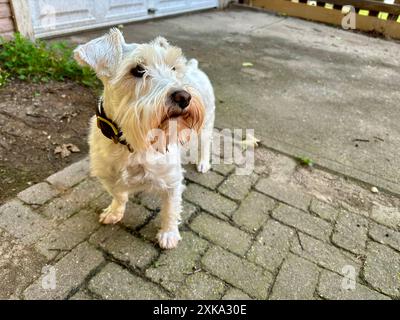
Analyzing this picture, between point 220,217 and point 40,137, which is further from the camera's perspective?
point 40,137

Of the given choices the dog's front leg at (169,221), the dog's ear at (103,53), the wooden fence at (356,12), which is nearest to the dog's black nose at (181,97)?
the dog's ear at (103,53)

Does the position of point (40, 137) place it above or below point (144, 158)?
below

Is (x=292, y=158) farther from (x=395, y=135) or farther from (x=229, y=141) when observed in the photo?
(x=395, y=135)

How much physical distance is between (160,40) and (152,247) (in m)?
1.59

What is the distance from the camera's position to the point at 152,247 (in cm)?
278

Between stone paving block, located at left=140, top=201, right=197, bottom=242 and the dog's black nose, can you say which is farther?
stone paving block, located at left=140, top=201, right=197, bottom=242

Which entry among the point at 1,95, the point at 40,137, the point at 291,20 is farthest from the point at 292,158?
the point at 291,20

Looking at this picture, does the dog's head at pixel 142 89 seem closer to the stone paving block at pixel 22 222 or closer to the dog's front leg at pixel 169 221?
the dog's front leg at pixel 169 221

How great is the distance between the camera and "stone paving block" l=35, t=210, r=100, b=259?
265 cm

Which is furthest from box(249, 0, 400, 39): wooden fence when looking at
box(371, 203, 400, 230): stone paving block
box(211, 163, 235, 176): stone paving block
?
box(211, 163, 235, 176): stone paving block

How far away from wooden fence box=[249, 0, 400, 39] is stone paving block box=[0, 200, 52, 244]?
9499 millimetres

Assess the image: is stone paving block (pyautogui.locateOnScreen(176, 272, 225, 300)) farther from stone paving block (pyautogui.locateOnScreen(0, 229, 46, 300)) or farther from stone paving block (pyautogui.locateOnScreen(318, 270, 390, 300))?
stone paving block (pyautogui.locateOnScreen(0, 229, 46, 300))

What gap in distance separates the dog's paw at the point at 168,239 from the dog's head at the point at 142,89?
0.82 m

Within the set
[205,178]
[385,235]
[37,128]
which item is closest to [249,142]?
[205,178]
